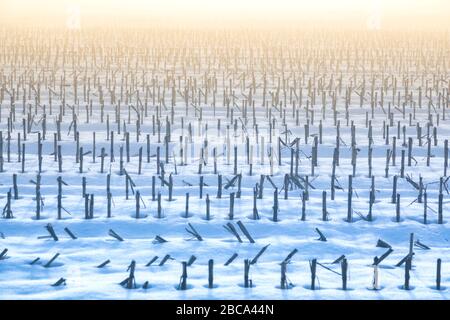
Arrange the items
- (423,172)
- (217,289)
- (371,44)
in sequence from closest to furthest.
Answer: (217,289) < (423,172) < (371,44)

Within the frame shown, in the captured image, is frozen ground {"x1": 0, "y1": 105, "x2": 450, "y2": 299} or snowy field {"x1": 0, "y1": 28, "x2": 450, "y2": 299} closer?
frozen ground {"x1": 0, "y1": 105, "x2": 450, "y2": 299}

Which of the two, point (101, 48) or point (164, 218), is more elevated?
point (101, 48)

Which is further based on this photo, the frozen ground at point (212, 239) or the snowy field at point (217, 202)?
the snowy field at point (217, 202)

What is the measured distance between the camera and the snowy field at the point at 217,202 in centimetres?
560

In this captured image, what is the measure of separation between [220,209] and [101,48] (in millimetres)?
13209

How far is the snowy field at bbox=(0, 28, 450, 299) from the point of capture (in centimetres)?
560

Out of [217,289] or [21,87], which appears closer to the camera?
[217,289]

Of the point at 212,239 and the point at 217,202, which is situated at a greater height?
the point at 217,202

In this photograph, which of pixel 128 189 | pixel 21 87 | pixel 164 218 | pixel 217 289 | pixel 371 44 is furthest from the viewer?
pixel 371 44

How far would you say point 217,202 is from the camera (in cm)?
751

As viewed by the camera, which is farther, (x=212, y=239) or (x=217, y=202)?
(x=217, y=202)
